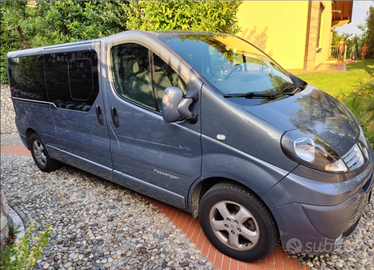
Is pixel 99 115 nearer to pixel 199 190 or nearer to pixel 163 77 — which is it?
pixel 163 77

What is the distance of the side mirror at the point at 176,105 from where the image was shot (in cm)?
249

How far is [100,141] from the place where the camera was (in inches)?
143

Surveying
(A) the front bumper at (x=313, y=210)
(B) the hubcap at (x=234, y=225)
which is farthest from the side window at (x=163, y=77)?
(A) the front bumper at (x=313, y=210)

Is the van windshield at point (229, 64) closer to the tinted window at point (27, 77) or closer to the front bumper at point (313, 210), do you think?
the front bumper at point (313, 210)

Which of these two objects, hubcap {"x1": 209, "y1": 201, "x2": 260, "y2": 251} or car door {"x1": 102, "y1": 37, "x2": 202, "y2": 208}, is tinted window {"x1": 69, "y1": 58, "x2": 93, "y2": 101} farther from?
hubcap {"x1": 209, "y1": 201, "x2": 260, "y2": 251}

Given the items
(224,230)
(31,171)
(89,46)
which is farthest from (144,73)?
(31,171)

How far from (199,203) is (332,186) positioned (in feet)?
3.93

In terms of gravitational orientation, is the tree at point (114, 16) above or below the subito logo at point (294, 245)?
above

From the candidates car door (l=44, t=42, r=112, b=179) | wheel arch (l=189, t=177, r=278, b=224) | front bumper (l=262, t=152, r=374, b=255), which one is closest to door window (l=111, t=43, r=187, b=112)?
car door (l=44, t=42, r=112, b=179)

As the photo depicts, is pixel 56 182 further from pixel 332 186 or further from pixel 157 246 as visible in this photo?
pixel 332 186

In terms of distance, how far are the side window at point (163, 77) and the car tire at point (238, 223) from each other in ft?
3.44

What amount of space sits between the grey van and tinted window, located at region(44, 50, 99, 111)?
24 mm

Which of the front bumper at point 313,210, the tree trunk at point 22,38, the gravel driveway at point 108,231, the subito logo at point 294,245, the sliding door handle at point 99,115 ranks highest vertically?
the tree trunk at point 22,38

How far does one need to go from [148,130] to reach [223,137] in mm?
892
